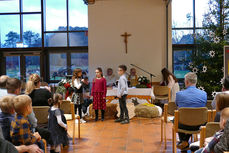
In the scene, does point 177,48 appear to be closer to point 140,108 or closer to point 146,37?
point 146,37

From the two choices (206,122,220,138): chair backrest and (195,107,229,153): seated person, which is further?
(206,122,220,138): chair backrest

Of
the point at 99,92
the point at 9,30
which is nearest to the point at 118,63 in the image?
the point at 99,92

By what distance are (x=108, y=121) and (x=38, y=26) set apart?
A: 21.4 feet

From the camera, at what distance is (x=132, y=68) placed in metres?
9.66

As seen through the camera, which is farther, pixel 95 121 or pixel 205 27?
pixel 205 27

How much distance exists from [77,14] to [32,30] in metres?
2.00

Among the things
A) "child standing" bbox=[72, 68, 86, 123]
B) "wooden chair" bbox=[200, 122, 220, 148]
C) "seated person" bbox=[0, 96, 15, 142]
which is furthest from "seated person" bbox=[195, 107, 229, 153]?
"child standing" bbox=[72, 68, 86, 123]

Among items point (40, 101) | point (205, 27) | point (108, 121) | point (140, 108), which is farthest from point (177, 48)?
point (40, 101)

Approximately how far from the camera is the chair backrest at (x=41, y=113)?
391cm

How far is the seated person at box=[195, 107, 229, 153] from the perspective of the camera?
223cm

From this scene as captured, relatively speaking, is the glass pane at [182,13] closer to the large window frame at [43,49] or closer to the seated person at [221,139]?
the large window frame at [43,49]

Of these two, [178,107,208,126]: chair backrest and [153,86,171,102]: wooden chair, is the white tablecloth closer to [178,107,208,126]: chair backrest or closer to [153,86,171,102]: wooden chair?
[153,86,171,102]: wooden chair

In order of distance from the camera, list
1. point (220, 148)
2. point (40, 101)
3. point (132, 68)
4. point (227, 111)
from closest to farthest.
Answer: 1. point (220, 148)
2. point (227, 111)
3. point (40, 101)
4. point (132, 68)

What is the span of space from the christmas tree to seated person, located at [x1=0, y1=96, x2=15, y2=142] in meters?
5.32
